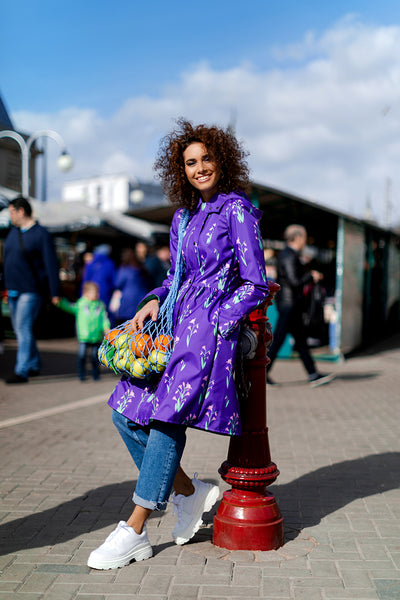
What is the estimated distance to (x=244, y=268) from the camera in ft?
9.48

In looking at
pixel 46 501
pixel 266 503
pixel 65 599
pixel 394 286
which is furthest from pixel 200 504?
pixel 394 286

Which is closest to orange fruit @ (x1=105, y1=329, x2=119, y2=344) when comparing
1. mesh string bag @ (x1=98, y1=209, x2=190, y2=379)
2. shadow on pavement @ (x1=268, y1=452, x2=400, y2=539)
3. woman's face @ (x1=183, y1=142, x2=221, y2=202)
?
mesh string bag @ (x1=98, y1=209, x2=190, y2=379)

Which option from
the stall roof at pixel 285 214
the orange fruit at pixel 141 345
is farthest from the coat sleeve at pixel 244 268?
the stall roof at pixel 285 214

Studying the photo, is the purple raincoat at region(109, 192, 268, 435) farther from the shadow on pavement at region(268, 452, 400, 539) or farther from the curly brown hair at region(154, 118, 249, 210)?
the shadow on pavement at region(268, 452, 400, 539)

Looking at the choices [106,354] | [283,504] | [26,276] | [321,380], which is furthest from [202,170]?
[321,380]

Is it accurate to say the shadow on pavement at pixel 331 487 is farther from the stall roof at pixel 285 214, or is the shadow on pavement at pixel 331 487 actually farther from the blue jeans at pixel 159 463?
the stall roof at pixel 285 214

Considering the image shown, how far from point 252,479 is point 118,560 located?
26.9 inches

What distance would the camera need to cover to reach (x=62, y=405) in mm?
6918

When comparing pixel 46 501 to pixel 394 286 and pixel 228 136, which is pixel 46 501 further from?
pixel 394 286

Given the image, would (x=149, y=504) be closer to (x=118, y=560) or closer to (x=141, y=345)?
(x=118, y=560)

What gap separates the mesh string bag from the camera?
2863 mm

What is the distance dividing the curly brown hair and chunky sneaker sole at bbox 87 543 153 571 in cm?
158

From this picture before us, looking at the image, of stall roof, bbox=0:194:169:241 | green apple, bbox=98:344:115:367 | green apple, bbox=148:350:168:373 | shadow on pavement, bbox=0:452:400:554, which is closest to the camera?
green apple, bbox=148:350:168:373

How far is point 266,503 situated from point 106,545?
0.75 m
